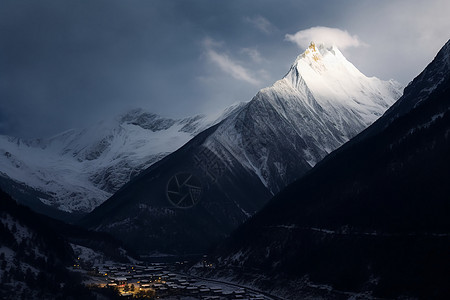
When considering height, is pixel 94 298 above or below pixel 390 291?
above

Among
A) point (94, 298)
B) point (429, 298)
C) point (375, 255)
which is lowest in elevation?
point (429, 298)

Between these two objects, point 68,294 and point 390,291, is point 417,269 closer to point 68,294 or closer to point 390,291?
point 390,291

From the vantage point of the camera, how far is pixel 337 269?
188m

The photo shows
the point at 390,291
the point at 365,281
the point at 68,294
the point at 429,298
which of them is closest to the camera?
the point at 429,298

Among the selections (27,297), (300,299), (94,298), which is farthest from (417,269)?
(27,297)

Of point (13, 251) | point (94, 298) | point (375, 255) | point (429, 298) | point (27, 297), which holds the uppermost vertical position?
point (13, 251)

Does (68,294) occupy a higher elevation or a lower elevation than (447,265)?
higher

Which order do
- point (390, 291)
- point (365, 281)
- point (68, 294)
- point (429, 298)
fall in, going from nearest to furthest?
point (429, 298) < point (390, 291) < point (365, 281) < point (68, 294)

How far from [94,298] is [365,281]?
92.1 metres

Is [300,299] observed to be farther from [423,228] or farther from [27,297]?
[27,297]

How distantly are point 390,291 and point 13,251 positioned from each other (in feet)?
436

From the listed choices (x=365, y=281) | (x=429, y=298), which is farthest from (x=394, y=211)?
(x=429, y=298)

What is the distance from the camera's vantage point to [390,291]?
156125 mm

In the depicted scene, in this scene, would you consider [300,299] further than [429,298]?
Yes
